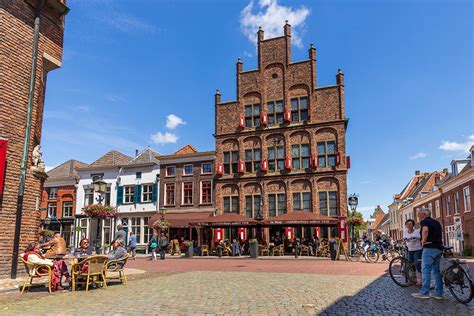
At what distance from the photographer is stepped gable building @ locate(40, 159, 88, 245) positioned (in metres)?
37.4

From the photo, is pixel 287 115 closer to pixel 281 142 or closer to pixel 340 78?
pixel 281 142

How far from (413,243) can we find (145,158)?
30313 mm

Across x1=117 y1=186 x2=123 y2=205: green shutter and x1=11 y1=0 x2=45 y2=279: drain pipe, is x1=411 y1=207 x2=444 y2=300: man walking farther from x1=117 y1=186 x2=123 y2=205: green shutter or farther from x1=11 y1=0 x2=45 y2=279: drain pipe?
x1=117 y1=186 x2=123 y2=205: green shutter

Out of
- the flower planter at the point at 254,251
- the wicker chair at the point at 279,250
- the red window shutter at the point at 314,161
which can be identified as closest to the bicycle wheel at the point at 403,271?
the flower planter at the point at 254,251

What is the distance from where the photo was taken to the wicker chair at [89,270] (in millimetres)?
9041

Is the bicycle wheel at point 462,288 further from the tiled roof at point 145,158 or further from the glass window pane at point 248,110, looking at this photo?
the tiled roof at point 145,158

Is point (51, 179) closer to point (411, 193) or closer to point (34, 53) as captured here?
point (34, 53)

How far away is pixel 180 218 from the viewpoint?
32125 mm

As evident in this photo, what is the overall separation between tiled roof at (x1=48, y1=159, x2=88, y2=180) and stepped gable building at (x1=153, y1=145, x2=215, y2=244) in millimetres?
11269

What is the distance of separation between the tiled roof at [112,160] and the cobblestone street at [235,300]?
29351mm

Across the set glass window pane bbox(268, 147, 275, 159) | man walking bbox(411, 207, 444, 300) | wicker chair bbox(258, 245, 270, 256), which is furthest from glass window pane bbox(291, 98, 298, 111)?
man walking bbox(411, 207, 444, 300)

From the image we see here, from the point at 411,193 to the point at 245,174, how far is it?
32768mm

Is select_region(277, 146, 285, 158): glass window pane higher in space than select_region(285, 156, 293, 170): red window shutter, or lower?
higher

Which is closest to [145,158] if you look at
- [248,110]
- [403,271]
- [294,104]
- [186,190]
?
[186,190]
